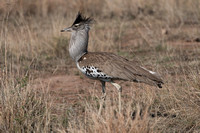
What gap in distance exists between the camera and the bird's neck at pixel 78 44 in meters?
5.31

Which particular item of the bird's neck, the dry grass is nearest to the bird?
the bird's neck

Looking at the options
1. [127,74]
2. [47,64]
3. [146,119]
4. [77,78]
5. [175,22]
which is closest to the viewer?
[146,119]

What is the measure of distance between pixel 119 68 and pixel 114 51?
3901 millimetres

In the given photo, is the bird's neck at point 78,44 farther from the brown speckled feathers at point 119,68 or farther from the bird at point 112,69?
the brown speckled feathers at point 119,68

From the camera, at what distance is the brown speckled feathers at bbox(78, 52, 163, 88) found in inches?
182

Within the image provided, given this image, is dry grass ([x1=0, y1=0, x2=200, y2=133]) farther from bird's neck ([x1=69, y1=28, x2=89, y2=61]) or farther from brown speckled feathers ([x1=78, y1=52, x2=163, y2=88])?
bird's neck ([x1=69, y1=28, x2=89, y2=61])

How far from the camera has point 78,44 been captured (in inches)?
212

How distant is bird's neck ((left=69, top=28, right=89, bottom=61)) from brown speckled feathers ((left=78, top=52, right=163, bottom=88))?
0.76ft

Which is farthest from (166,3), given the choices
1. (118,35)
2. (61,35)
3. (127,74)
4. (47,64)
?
(127,74)

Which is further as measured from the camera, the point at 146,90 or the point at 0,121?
the point at 146,90

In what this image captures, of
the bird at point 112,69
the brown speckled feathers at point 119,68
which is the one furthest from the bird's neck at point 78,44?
the brown speckled feathers at point 119,68

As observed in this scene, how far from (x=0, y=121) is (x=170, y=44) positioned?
5258 millimetres

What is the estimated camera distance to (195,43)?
868cm

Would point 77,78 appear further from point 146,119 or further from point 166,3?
point 166,3
